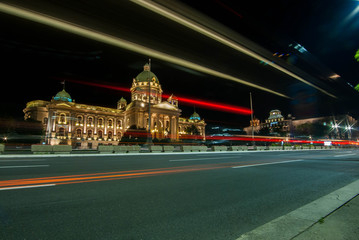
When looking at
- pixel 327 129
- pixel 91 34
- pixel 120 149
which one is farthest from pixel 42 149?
pixel 327 129

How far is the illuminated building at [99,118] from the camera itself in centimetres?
6303

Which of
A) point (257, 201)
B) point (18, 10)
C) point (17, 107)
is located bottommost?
point (257, 201)

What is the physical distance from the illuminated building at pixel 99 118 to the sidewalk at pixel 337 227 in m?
58.7

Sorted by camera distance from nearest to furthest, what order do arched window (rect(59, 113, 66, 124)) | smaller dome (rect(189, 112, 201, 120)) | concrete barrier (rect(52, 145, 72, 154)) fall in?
concrete barrier (rect(52, 145, 72, 154))
arched window (rect(59, 113, 66, 124))
smaller dome (rect(189, 112, 201, 120))

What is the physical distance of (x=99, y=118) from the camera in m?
72.4

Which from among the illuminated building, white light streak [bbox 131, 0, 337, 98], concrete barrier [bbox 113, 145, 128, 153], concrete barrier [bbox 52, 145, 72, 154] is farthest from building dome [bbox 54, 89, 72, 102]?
white light streak [bbox 131, 0, 337, 98]

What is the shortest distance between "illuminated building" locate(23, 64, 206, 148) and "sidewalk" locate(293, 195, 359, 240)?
193 ft

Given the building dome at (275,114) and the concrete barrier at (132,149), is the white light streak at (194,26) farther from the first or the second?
the building dome at (275,114)

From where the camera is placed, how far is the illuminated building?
63031 millimetres

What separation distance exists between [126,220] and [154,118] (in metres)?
67.5

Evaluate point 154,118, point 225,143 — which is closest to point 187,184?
point 225,143

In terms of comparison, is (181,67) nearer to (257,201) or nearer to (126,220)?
(257,201)

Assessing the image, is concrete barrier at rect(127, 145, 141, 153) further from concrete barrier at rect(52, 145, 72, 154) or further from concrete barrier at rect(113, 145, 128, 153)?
concrete barrier at rect(52, 145, 72, 154)

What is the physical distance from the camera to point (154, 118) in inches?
2719
